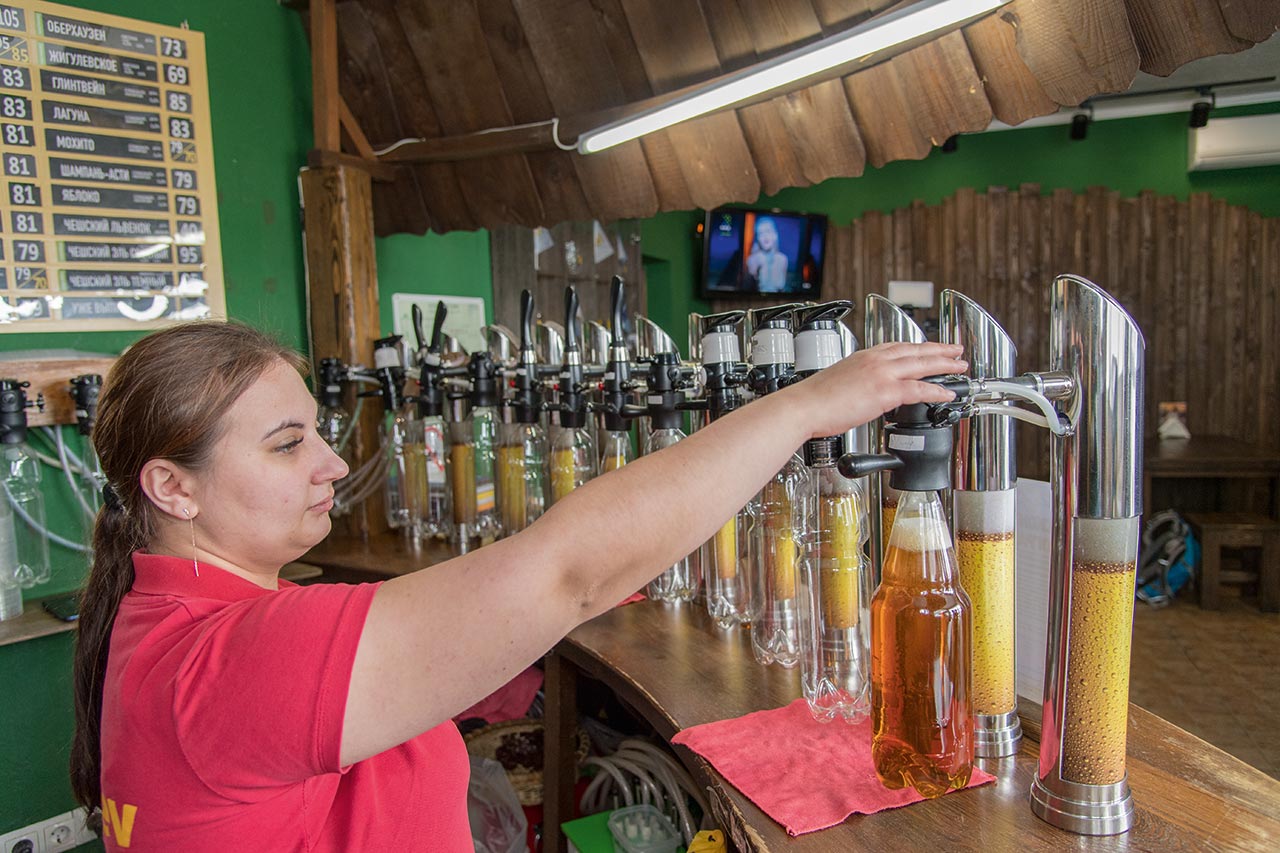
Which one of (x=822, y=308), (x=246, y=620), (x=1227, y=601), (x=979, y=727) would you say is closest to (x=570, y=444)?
(x=822, y=308)

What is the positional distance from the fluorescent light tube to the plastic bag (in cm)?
169

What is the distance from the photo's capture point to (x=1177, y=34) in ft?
4.91

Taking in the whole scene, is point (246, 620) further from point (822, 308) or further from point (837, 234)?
point (837, 234)

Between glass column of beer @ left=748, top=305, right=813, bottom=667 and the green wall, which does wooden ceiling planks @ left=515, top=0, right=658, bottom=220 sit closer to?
glass column of beer @ left=748, top=305, right=813, bottom=667

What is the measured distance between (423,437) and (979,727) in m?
1.81

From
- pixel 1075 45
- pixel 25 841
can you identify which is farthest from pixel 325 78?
pixel 25 841

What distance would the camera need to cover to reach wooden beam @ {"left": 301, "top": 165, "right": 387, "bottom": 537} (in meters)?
2.83

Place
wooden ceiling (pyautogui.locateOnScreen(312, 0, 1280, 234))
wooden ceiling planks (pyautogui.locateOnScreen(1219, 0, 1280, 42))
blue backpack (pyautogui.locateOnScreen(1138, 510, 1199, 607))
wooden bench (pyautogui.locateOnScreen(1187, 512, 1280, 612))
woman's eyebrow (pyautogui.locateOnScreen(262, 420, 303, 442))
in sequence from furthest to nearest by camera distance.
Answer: blue backpack (pyautogui.locateOnScreen(1138, 510, 1199, 607))
wooden bench (pyautogui.locateOnScreen(1187, 512, 1280, 612))
wooden ceiling (pyautogui.locateOnScreen(312, 0, 1280, 234))
wooden ceiling planks (pyautogui.locateOnScreen(1219, 0, 1280, 42))
woman's eyebrow (pyautogui.locateOnScreen(262, 420, 303, 442))

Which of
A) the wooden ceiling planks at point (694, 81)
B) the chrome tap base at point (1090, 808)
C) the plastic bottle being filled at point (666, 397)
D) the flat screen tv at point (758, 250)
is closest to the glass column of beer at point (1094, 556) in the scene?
the chrome tap base at point (1090, 808)

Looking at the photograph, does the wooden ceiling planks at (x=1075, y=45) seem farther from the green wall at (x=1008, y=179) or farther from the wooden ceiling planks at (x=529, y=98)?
the green wall at (x=1008, y=179)

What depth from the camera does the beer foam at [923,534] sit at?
36.9 inches

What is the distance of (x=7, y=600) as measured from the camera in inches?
81.4

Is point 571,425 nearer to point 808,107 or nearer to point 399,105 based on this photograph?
point 808,107

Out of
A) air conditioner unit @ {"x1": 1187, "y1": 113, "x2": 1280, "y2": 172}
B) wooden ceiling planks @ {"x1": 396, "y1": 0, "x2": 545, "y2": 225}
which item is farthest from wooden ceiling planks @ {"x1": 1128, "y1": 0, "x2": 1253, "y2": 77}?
air conditioner unit @ {"x1": 1187, "y1": 113, "x2": 1280, "y2": 172}
